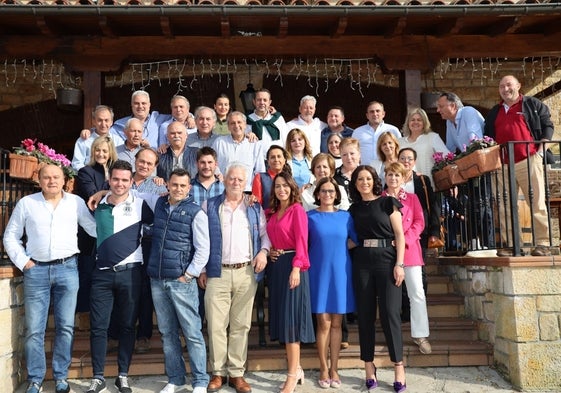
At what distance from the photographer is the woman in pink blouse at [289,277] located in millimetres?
4148

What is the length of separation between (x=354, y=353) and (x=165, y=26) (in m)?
4.53

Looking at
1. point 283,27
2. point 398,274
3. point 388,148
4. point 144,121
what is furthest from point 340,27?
point 398,274

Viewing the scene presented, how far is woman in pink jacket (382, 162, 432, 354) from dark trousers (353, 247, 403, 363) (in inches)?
15.8

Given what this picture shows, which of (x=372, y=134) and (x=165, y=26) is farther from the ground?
(x=165, y=26)

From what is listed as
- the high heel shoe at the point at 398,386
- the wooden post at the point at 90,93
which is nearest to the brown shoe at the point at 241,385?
the high heel shoe at the point at 398,386

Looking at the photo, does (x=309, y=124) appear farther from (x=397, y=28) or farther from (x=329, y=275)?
(x=329, y=275)

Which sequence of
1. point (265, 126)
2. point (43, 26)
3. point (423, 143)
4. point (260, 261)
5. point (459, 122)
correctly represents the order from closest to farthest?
point (260, 261) < point (423, 143) < point (459, 122) < point (265, 126) < point (43, 26)

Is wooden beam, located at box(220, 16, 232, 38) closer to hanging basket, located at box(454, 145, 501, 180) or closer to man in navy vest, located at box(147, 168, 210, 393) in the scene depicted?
man in navy vest, located at box(147, 168, 210, 393)

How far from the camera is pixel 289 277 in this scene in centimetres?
420

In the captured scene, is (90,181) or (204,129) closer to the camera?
(90,181)

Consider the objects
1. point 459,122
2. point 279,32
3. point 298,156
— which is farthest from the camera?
point 279,32

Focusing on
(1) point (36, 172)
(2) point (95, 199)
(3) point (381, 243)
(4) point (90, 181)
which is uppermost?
(1) point (36, 172)

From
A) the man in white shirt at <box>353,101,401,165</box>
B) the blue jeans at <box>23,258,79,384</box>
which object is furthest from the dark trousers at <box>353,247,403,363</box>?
the blue jeans at <box>23,258,79,384</box>

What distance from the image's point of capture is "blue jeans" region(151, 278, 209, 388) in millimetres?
4145
